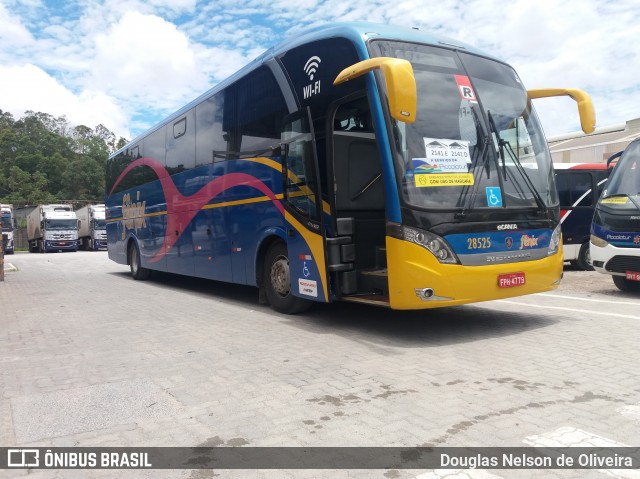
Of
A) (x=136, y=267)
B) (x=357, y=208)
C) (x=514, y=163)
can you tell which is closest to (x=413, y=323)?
(x=357, y=208)

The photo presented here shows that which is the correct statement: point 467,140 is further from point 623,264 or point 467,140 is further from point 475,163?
point 623,264

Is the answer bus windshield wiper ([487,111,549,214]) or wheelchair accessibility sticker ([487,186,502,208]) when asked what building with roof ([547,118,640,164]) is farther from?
wheelchair accessibility sticker ([487,186,502,208])

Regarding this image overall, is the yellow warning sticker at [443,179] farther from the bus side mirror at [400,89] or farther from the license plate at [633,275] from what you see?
the license plate at [633,275]

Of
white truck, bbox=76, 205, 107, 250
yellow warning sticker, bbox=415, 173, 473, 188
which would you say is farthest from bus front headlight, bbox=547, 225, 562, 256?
white truck, bbox=76, 205, 107, 250

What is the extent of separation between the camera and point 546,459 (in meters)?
3.12

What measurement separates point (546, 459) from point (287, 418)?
1.72 meters

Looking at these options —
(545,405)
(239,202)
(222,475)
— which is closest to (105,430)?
(222,475)

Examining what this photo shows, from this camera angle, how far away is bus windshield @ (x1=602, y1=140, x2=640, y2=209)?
932cm

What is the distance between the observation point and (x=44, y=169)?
64188mm

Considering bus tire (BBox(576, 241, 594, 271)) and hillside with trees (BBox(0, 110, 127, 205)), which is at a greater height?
hillside with trees (BBox(0, 110, 127, 205))

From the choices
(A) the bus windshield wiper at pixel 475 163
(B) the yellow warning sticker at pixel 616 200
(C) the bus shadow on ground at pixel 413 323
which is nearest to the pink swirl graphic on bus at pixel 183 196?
(C) the bus shadow on ground at pixel 413 323

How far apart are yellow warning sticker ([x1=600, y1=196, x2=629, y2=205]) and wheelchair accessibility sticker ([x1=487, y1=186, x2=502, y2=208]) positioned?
447 cm

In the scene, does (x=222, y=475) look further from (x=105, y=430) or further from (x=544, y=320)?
(x=544, y=320)

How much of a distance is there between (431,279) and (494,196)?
1309 millimetres
